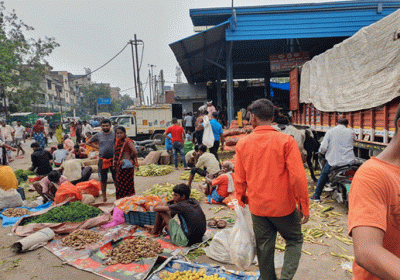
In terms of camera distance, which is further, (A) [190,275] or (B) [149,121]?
(B) [149,121]

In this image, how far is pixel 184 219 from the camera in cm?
447

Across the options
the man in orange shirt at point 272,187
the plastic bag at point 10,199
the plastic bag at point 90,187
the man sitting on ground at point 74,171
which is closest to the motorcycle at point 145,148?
the man sitting on ground at point 74,171

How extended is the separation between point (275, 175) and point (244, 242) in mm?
1024

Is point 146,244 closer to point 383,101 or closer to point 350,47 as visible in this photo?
point 383,101

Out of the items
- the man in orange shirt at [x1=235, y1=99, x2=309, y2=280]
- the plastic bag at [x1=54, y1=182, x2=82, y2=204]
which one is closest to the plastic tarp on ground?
the man in orange shirt at [x1=235, y1=99, x2=309, y2=280]

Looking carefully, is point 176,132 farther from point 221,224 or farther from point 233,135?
point 221,224

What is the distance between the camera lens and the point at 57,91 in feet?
190

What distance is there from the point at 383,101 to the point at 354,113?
129 centimetres

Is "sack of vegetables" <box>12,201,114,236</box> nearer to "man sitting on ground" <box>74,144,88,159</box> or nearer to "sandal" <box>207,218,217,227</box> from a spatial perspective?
"sandal" <box>207,218,217,227</box>

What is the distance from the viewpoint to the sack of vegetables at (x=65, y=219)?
17.3 ft

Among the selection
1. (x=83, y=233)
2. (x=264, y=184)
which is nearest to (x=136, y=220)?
(x=83, y=233)

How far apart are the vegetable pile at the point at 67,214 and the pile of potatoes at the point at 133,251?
5.75 ft

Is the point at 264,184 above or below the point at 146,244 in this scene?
above

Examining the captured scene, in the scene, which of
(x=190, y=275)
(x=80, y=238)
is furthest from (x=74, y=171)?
(x=190, y=275)
